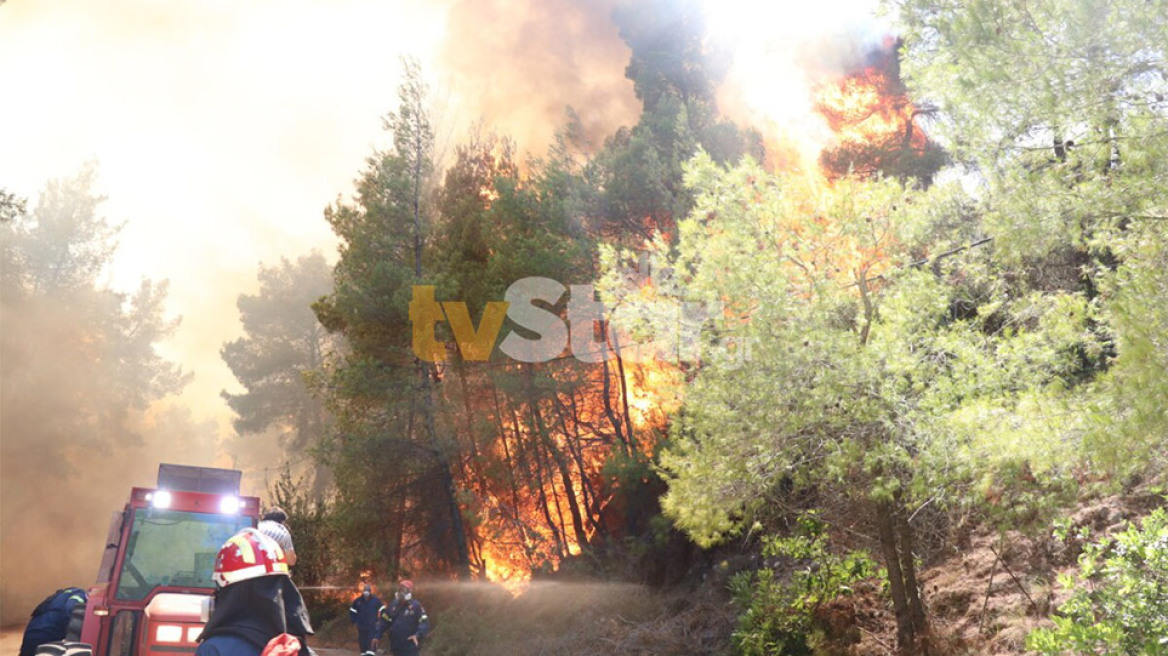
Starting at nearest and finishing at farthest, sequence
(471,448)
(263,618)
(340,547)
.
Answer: (263,618), (340,547), (471,448)

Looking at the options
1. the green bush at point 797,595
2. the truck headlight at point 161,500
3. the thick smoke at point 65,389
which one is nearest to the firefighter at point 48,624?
the truck headlight at point 161,500

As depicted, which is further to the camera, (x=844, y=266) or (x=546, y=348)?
(x=546, y=348)

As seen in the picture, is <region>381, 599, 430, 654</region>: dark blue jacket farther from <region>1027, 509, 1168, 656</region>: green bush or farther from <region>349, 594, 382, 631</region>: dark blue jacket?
<region>1027, 509, 1168, 656</region>: green bush

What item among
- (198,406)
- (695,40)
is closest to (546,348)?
(695,40)

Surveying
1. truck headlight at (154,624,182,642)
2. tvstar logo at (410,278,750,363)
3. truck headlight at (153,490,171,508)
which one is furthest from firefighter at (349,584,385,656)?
tvstar logo at (410,278,750,363)

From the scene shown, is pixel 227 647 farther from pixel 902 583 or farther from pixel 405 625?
pixel 405 625

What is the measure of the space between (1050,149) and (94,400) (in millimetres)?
44300

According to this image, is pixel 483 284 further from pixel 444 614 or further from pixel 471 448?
pixel 444 614

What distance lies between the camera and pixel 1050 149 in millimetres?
5590

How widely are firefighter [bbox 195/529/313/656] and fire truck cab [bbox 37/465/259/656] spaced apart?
17.9 feet

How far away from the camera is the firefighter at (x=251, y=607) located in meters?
3.17

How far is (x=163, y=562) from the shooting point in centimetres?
891

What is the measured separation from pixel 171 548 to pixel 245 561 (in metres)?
6.88

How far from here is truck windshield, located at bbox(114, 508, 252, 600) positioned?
8.70m
